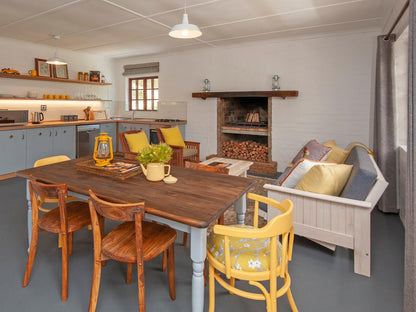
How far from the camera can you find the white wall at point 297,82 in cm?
459

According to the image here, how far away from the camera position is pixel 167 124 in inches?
232

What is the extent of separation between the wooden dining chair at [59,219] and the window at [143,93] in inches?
197

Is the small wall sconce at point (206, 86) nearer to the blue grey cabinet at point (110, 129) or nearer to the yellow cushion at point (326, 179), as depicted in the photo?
the blue grey cabinet at point (110, 129)

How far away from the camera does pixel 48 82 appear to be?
591 cm

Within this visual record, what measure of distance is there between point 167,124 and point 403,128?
410 centimetres

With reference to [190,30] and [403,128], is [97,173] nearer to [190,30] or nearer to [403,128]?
[190,30]

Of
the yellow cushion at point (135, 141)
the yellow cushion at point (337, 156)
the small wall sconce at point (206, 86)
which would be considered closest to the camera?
the yellow cushion at point (337, 156)

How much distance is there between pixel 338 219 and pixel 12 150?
497 cm

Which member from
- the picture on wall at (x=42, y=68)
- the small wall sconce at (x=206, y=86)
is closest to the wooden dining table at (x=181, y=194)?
the small wall sconce at (x=206, y=86)

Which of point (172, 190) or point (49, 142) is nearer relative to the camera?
point (172, 190)

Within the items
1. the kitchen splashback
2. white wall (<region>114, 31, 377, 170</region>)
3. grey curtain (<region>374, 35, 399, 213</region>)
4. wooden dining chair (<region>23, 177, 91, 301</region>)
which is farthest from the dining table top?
the kitchen splashback

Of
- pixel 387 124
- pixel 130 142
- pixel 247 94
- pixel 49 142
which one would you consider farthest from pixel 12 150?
pixel 387 124

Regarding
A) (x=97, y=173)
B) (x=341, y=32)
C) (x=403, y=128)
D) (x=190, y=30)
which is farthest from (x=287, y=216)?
(x=341, y=32)

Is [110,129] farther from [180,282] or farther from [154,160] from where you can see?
[180,282]
